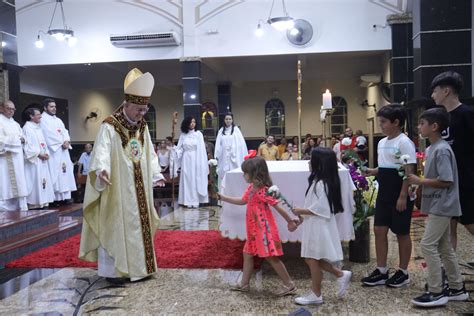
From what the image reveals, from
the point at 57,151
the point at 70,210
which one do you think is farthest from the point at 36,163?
the point at 70,210

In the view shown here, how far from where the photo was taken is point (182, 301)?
316 centimetres

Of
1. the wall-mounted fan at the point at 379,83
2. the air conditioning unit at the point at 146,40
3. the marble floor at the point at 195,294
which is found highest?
the air conditioning unit at the point at 146,40

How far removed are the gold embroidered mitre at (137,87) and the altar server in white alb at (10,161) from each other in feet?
10.2

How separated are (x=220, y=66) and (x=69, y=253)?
9.69 m

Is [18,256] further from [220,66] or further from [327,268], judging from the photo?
[220,66]

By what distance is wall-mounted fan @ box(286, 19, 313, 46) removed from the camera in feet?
33.0

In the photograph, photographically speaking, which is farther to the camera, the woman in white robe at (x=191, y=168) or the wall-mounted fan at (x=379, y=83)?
the wall-mounted fan at (x=379, y=83)

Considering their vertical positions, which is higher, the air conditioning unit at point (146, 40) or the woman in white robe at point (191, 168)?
the air conditioning unit at point (146, 40)

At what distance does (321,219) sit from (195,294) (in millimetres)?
1084

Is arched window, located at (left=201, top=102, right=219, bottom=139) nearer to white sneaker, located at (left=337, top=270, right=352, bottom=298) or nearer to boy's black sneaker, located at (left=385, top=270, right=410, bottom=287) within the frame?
boy's black sneaker, located at (left=385, top=270, right=410, bottom=287)

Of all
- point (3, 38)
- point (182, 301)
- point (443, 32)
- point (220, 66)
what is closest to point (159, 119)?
point (220, 66)

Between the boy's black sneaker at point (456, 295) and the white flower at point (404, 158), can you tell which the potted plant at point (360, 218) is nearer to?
the white flower at point (404, 158)

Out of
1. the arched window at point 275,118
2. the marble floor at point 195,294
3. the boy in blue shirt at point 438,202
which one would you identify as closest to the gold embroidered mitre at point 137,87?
the marble floor at point 195,294

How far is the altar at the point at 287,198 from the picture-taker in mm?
3592
